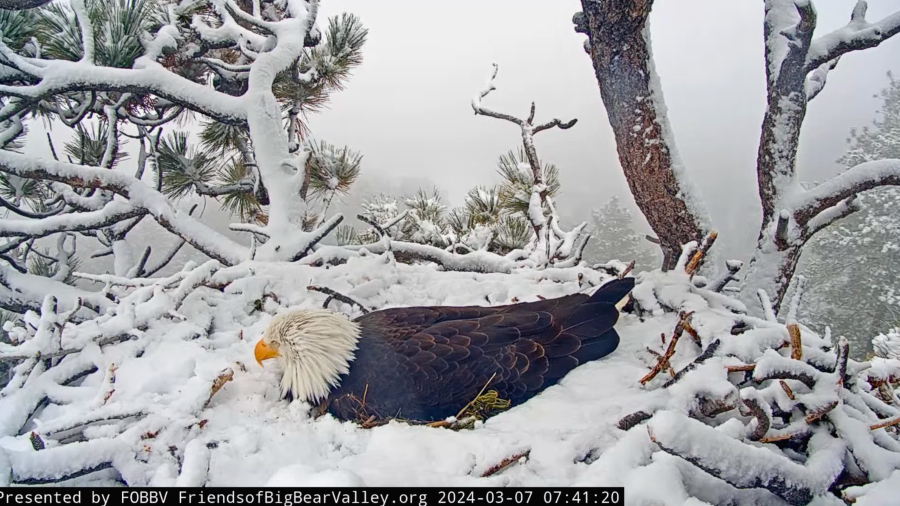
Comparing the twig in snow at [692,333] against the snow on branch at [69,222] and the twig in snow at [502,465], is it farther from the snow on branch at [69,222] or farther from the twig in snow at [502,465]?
the snow on branch at [69,222]

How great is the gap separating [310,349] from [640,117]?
2.26 metres

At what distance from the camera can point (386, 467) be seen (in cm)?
105

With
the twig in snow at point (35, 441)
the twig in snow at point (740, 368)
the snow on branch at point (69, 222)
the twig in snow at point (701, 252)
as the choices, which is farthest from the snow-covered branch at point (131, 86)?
the twig in snow at point (740, 368)

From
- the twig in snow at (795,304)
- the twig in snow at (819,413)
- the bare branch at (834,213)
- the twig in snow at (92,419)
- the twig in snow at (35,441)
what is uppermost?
the bare branch at (834,213)

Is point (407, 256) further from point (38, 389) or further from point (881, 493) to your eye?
point (881, 493)

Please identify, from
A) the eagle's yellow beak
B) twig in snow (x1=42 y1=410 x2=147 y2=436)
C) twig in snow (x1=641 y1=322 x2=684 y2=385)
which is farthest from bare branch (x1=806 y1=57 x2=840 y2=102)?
twig in snow (x1=42 y1=410 x2=147 y2=436)

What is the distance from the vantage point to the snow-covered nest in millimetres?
860

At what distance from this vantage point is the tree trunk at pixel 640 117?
7.97 ft

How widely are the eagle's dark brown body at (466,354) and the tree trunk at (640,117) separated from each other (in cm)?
115

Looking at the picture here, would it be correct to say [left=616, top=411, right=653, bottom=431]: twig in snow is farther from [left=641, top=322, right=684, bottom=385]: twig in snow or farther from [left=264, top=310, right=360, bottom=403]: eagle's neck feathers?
[left=264, top=310, right=360, bottom=403]: eagle's neck feathers

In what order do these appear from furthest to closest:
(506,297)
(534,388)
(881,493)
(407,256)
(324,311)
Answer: (407,256) → (506,297) → (324,311) → (534,388) → (881,493)

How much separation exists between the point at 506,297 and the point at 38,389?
6.10 feet

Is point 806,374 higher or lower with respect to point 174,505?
higher

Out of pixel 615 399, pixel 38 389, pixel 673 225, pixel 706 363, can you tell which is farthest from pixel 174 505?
pixel 673 225
